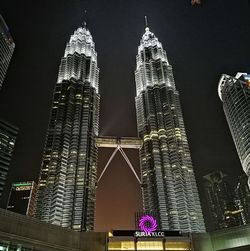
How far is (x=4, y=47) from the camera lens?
156 meters

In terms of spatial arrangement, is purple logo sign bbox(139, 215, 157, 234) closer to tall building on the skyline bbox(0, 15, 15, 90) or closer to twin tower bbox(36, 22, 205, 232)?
twin tower bbox(36, 22, 205, 232)

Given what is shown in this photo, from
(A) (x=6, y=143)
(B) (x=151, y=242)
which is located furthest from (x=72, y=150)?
(B) (x=151, y=242)

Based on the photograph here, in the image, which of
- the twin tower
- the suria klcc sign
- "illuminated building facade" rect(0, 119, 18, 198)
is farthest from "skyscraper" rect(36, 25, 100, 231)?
the suria klcc sign

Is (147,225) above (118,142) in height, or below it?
below

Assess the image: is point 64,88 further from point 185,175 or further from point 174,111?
point 185,175

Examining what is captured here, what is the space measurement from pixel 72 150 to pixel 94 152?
12.6 m

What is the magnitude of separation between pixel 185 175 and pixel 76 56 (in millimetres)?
89051

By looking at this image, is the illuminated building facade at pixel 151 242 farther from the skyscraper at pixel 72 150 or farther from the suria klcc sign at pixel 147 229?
the skyscraper at pixel 72 150

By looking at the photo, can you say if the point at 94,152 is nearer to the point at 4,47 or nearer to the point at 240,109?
the point at 240,109

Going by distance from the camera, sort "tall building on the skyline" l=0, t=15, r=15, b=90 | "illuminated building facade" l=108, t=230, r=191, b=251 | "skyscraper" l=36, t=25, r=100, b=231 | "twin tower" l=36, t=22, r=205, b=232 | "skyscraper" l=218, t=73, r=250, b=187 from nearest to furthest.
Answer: "illuminated building facade" l=108, t=230, r=191, b=251
"skyscraper" l=36, t=25, r=100, b=231
"twin tower" l=36, t=22, r=205, b=232
"skyscraper" l=218, t=73, r=250, b=187
"tall building on the skyline" l=0, t=15, r=15, b=90

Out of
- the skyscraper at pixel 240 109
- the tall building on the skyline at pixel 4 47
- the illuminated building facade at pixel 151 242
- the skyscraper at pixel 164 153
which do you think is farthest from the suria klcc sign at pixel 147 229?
the tall building on the skyline at pixel 4 47

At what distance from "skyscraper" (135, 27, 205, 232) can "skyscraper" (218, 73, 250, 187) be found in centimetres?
2341

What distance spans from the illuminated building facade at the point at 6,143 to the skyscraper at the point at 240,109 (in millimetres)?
104301

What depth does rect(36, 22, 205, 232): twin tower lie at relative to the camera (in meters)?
118
